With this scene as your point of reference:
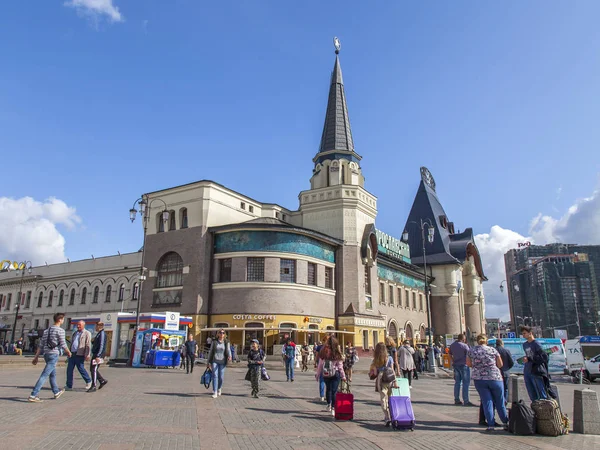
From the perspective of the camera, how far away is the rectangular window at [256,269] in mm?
33906

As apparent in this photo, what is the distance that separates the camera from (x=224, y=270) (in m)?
35.0

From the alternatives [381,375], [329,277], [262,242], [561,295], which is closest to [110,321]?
[262,242]

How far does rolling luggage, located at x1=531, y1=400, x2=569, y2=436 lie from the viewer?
8.29 m

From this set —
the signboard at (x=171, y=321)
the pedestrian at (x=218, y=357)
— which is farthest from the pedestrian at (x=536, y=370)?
the signboard at (x=171, y=321)

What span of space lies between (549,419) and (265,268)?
2640 cm

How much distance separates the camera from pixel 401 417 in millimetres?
8680

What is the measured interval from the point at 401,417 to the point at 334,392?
6.74 feet

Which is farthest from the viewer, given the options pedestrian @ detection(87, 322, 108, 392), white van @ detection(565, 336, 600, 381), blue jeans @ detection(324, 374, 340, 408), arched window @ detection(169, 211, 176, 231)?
arched window @ detection(169, 211, 176, 231)

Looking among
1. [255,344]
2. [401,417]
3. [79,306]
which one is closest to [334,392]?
[401,417]

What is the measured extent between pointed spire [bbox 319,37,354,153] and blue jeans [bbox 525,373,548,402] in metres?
36.3

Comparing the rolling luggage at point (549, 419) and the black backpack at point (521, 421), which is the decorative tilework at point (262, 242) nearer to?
the black backpack at point (521, 421)

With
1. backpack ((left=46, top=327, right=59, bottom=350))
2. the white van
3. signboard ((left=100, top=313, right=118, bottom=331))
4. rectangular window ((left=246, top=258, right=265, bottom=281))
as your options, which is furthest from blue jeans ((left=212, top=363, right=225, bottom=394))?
rectangular window ((left=246, top=258, right=265, bottom=281))

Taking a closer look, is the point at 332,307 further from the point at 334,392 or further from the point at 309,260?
the point at 334,392

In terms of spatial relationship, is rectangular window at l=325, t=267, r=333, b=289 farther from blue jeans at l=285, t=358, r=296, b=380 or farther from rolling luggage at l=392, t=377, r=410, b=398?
rolling luggage at l=392, t=377, r=410, b=398
